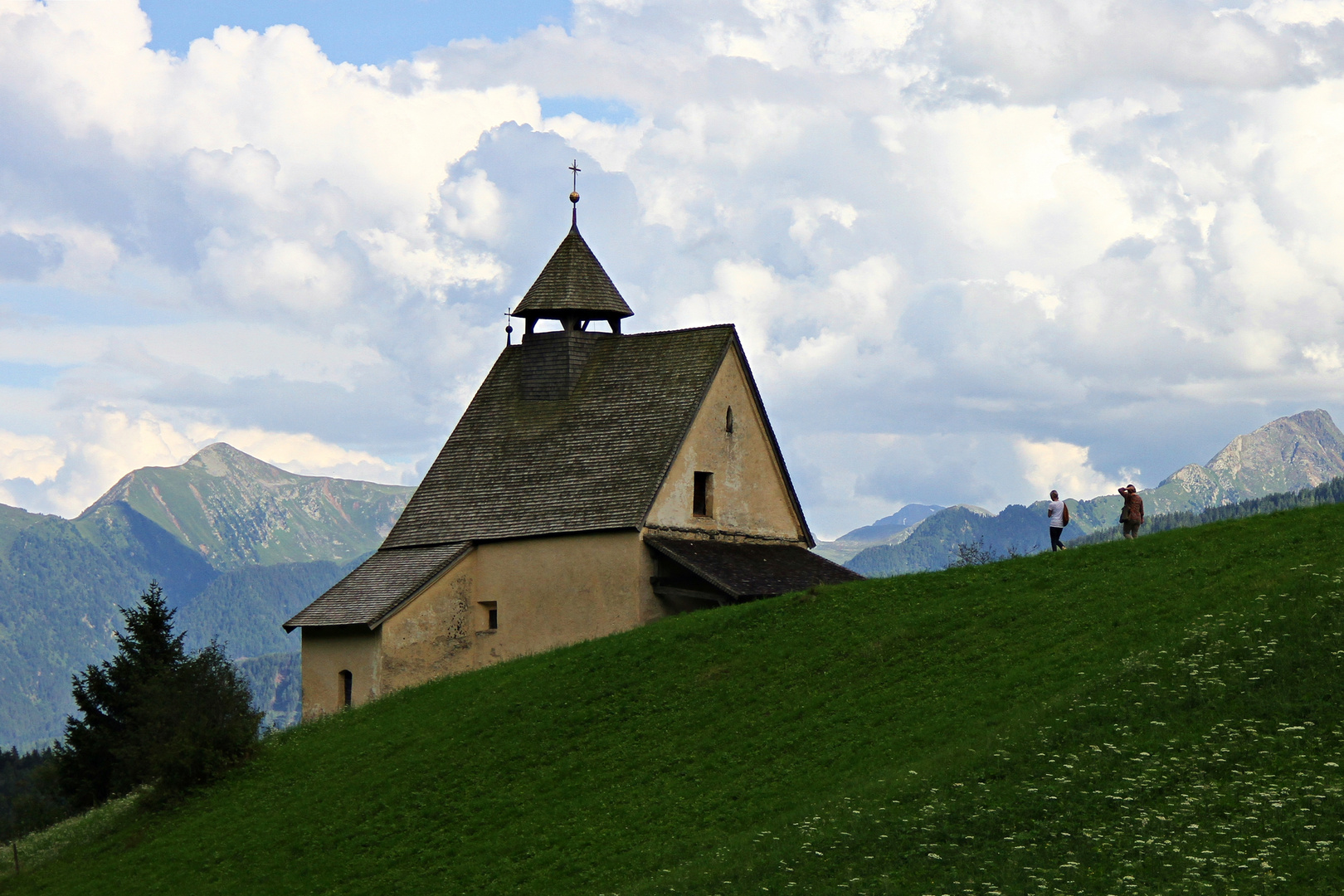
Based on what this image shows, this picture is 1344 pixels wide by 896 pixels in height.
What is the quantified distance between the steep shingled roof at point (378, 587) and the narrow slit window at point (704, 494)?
7.50 metres

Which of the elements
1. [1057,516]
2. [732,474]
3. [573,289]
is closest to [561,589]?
[732,474]

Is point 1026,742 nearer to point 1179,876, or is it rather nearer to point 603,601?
point 1179,876

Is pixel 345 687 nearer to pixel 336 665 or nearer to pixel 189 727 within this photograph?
pixel 336 665

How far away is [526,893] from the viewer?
25.8 meters

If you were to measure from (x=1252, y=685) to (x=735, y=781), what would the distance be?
364 inches

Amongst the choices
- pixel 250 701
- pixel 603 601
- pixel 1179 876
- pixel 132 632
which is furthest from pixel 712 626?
pixel 132 632

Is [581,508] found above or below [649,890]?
above

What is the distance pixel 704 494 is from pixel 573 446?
4.54 m

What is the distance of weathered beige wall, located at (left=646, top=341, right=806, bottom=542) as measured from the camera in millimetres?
47031

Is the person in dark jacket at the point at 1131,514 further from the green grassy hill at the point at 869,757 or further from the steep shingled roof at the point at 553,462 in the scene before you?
the steep shingled roof at the point at 553,462

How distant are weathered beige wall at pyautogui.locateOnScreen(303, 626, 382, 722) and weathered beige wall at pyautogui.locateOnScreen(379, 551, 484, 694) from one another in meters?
0.55

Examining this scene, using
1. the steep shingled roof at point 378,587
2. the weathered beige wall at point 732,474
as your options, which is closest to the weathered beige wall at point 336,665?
the steep shingled roof at point 378,587

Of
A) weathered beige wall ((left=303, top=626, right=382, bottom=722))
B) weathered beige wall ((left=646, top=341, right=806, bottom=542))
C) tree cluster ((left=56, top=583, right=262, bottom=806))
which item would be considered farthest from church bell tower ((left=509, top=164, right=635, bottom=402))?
tree cluster ((left=56, top=583, right=262, bottom=806))

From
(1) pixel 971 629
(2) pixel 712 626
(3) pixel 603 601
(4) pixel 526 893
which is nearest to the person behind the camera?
(4) pixel 526 893
